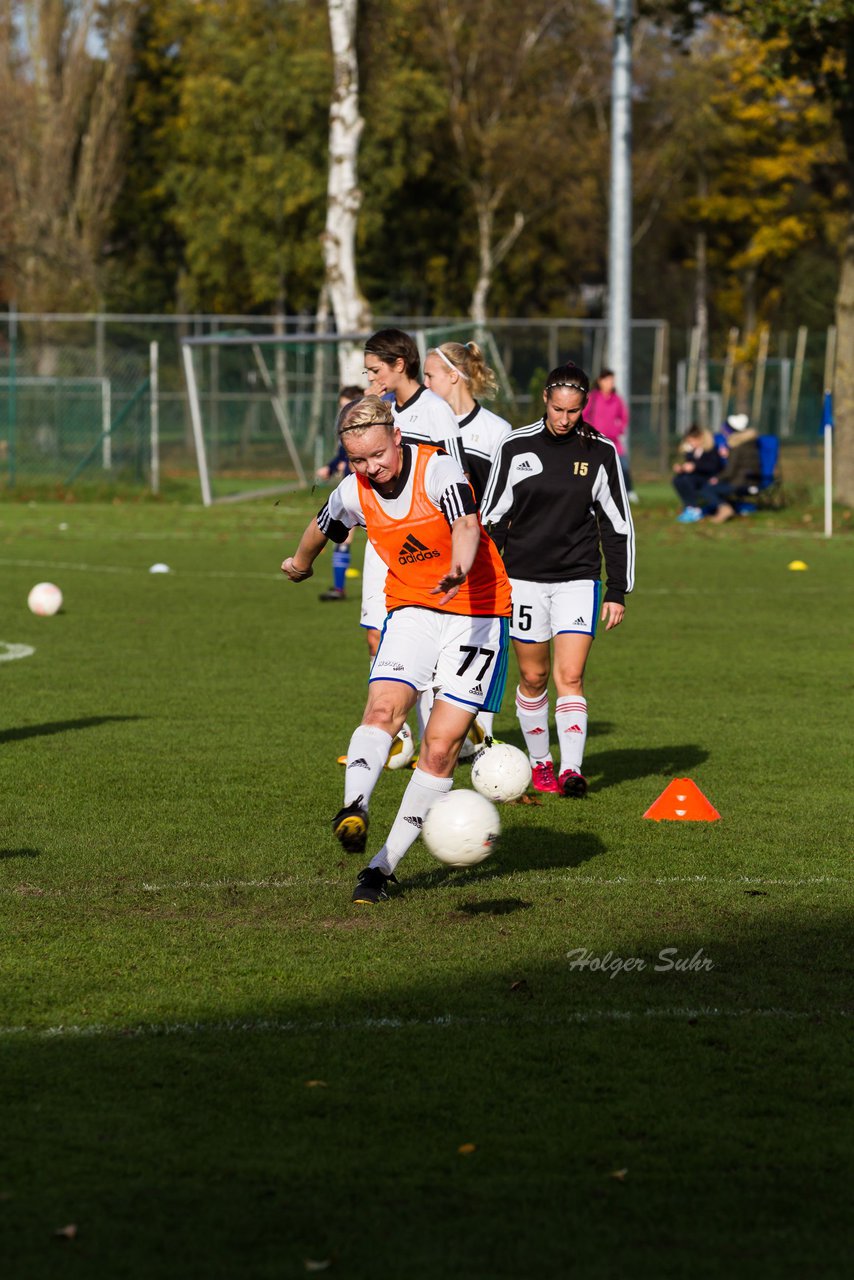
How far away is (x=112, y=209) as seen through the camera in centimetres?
5719

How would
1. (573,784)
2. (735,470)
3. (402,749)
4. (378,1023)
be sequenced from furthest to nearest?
(735,470) → (402,749) → (573,784) → (378,1023)

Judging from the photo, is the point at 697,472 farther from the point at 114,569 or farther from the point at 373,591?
the point at 373,591

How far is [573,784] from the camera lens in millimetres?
8797

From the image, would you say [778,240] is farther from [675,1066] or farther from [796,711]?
[675,1066]

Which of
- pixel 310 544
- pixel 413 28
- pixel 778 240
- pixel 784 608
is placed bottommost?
pixel 784 608

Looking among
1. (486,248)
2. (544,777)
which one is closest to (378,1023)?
(544,777)

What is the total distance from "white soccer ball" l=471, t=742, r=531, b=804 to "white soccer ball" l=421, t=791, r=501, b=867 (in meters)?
1.50

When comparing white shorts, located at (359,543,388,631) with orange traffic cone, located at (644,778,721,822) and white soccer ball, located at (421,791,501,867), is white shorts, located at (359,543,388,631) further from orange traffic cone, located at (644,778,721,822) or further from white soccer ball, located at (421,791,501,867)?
white soccer ball, located at (421,791,501,867)

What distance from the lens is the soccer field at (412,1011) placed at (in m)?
3.89

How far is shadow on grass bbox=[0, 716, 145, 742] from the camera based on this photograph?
405 inches

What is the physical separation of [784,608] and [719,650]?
312 cm

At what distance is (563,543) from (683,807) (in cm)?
153

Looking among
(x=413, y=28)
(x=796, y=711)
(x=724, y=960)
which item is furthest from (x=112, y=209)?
(x=724, y=960)

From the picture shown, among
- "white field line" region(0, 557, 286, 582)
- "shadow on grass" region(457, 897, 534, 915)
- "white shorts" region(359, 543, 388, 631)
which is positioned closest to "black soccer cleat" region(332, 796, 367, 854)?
"shadow on grass" region(457, 897, 534, 915)
